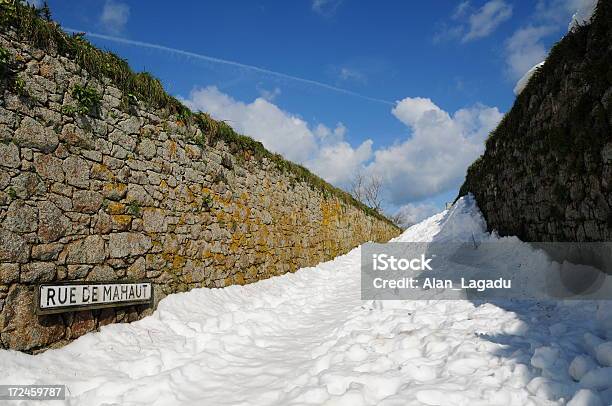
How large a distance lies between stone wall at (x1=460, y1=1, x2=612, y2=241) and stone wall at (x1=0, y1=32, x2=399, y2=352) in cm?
560

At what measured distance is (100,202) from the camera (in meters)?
5.03

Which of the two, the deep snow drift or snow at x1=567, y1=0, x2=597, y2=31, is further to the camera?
snow at x1=567, y1=0, x2=597, y2=31

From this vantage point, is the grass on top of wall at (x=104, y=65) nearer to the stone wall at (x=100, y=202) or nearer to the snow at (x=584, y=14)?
the stone wall at (x=100, y=202)

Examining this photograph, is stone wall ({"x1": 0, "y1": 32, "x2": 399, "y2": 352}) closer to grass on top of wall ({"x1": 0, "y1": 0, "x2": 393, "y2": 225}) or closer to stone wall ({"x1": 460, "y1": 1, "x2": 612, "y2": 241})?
grass on top of wall ({"x1": 0, "y1": 0, "x2": 393, "y2": 225})

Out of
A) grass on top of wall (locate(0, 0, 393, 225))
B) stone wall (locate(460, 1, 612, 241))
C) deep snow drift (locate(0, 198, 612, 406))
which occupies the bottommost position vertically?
deep snow drift (locate(0, 198, 612, 406))

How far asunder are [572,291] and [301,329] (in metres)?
3.54

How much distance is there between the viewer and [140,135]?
584 cm
